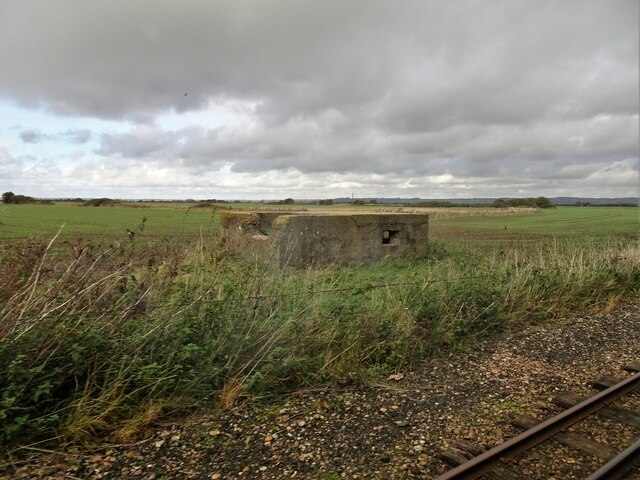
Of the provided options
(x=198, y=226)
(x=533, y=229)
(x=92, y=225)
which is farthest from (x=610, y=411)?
(x=533, y=229)

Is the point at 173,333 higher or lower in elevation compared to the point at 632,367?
higher

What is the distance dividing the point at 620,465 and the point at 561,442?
0.50 meters

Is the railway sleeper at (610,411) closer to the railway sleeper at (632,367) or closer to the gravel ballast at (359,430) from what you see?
the gravel ballast at (359,430)

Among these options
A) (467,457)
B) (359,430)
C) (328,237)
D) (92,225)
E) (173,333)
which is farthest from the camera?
(92,225)

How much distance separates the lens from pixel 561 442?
3.95m

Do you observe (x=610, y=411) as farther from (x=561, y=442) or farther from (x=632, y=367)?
(x=632, y=367)

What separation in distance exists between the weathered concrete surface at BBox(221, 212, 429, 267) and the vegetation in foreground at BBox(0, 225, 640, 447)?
362 cm

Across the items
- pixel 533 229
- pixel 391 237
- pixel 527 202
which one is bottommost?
pixel 533 229

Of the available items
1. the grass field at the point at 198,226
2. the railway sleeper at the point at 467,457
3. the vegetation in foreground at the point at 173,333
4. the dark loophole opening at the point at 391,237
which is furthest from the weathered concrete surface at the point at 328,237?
the railway sleeper at the point at 467,457

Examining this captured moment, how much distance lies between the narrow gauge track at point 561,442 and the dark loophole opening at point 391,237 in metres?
7.91

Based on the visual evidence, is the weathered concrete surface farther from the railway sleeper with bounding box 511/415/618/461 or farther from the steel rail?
the steel rail

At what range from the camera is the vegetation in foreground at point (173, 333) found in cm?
383

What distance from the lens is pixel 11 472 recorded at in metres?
3.32

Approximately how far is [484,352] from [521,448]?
2.58 m
